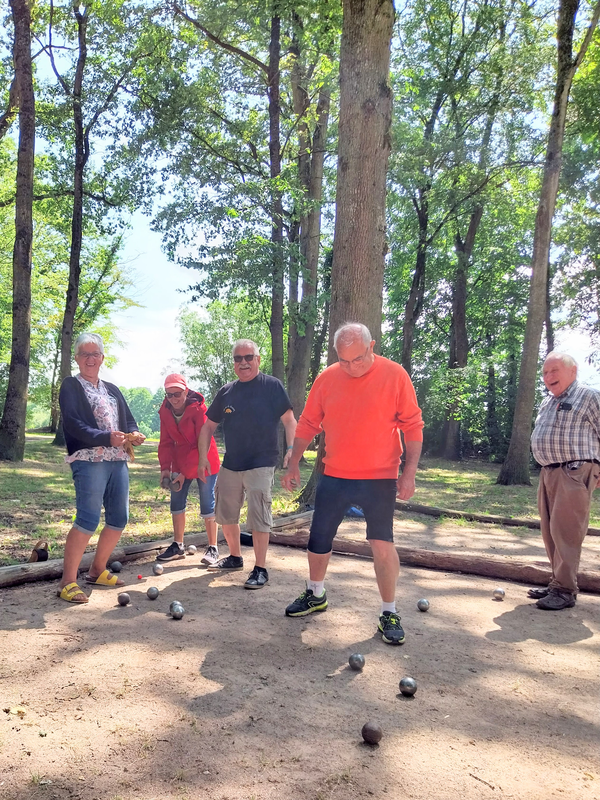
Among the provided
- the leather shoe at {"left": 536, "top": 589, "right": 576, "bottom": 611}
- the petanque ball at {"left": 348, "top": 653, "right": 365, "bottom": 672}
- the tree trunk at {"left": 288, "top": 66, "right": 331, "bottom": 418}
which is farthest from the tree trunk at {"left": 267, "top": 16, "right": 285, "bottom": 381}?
the petanque ball at {"left": 348, "top": 653, "right": 365, "bottom": 672}

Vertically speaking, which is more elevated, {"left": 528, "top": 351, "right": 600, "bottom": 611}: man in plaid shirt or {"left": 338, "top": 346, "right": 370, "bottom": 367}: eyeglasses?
{"left": 338, "top": 346, "right": 370, "bottom": 367}: eyeglasses

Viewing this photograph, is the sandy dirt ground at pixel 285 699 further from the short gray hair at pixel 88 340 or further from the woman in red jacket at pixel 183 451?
the short gray hair at pixel 88 340

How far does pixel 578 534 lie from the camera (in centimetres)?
537

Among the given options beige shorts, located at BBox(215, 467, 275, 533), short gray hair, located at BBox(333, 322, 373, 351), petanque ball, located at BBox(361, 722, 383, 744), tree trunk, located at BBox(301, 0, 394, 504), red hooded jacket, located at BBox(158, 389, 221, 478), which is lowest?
petanque ball, located at BBox(361, 722, 383, 744)

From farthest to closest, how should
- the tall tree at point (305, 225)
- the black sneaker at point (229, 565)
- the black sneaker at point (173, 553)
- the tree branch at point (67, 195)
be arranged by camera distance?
the tree branch at point (67, 195), the tall tree at point (305, 225), the black sneaker at point (173, 553), the black sneaker at point (229, 565)

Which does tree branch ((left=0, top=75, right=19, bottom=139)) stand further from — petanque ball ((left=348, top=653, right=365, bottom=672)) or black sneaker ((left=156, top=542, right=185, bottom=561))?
petanque ball ((left=348, top=653, right=365, bottom=672))

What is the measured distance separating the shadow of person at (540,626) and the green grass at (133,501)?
14.0 ft

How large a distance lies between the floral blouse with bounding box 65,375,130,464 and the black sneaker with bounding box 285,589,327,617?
6.00 feet

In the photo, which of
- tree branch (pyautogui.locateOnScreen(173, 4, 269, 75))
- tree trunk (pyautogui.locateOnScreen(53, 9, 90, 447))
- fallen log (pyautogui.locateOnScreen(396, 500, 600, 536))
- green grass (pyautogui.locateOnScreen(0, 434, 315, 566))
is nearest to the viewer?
green grass (pyautogui.locateOnScreen(0, 434, 315, 566))

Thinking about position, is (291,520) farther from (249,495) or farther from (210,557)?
(249,495)

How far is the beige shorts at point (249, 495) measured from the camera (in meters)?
5.68

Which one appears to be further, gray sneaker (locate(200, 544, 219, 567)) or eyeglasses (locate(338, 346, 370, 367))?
gray sneaker (locate(200, 544, 219, 567))

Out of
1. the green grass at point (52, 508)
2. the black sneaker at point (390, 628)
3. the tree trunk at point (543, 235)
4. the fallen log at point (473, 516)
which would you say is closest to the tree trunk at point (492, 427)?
the tree trunk at point (543, 235)

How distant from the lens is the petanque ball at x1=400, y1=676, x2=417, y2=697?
3.48 metres
